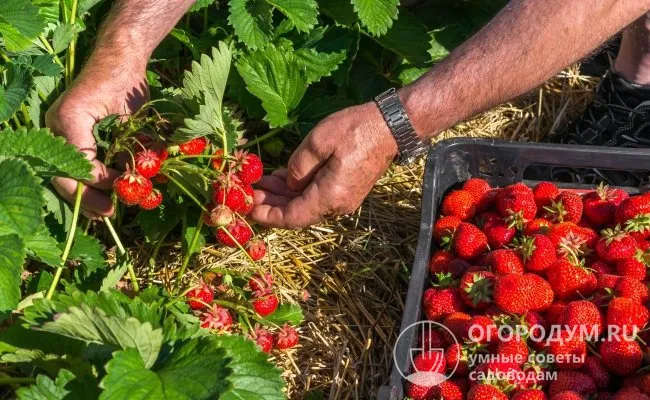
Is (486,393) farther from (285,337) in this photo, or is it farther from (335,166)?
(335,166)

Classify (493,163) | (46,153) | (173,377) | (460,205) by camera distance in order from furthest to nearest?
1. (493,163)
2. (460,205)
3. (46,153)
4. (173,377)

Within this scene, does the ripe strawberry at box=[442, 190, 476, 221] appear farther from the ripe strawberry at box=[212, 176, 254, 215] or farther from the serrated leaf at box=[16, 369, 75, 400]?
the serrated leaf at box=[16, 369, 75, 400]

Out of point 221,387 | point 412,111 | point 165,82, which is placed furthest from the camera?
point 165,82

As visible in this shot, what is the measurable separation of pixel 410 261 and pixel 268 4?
26.1 inches

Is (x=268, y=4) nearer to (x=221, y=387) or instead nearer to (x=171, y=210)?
(x=171, y=210)

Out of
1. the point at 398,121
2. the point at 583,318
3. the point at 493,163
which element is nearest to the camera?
the point at 583,318

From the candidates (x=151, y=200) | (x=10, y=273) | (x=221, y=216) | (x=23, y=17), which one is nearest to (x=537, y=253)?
(x=221, y=216)

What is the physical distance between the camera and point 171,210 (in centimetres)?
185

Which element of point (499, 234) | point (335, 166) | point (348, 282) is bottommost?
point (348, 282)

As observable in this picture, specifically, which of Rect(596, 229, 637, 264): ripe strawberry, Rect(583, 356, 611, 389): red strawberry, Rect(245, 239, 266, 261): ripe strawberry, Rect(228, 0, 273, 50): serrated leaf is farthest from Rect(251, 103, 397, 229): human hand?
Rect(583, 356, 611, 389): red strawberry

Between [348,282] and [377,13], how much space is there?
0.61 metres

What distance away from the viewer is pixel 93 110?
1.67 metres

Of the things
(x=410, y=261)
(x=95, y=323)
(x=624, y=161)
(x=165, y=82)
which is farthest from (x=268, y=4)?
(x=95, y=323)

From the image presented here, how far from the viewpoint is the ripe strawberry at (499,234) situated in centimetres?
175
